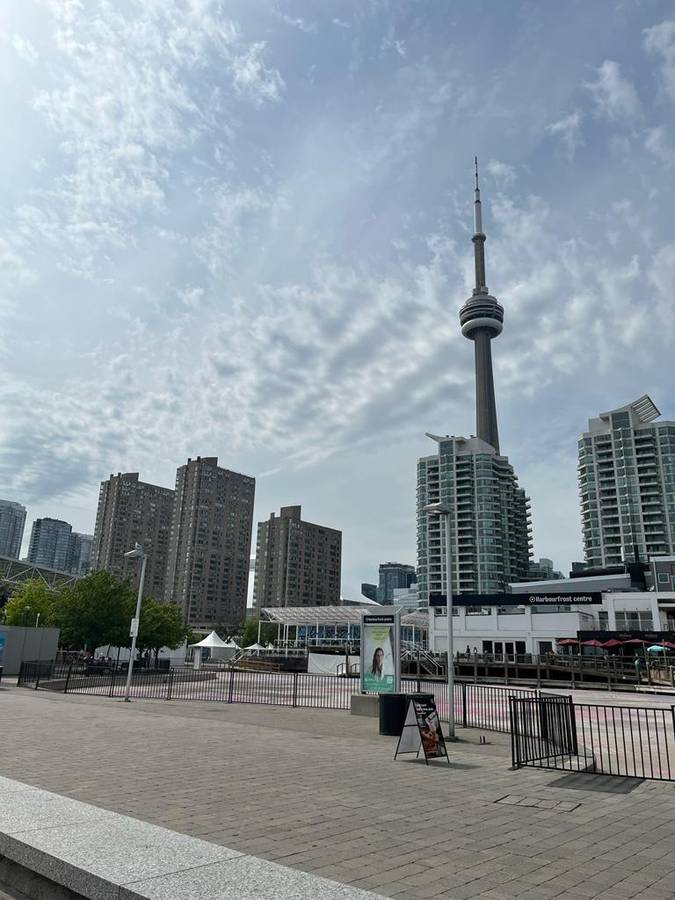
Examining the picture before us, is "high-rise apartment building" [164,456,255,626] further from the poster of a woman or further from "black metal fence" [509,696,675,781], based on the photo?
"black metal fence" [509,696,675,781]

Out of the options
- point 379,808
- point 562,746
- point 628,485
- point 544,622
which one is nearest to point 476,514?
point 628,485

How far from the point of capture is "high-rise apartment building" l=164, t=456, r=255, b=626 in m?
187

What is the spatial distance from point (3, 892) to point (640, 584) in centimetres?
9704

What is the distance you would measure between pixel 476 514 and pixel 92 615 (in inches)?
5016

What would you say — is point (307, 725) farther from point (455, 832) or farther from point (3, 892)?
point (3, 892)

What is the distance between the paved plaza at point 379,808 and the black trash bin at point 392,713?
4.08ft

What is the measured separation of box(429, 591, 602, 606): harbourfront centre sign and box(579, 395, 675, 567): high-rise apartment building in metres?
78.9

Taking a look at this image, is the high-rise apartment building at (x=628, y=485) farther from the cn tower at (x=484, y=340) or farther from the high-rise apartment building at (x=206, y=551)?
the high-rise apartment building at (x=206, y=551)

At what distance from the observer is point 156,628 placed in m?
55.4

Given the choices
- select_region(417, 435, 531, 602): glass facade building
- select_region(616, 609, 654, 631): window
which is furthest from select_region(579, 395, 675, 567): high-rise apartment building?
select_region(616, 609, 654, 631): window

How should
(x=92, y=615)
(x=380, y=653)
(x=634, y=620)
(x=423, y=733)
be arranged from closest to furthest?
(x=423, y=733)
(x=380, y=653)
(x=92, y=615)
(x=634, y=620)

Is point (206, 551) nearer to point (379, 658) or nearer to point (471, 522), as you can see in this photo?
point (471, 522)

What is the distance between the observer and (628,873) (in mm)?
5508

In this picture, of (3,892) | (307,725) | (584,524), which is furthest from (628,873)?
(584,524)
